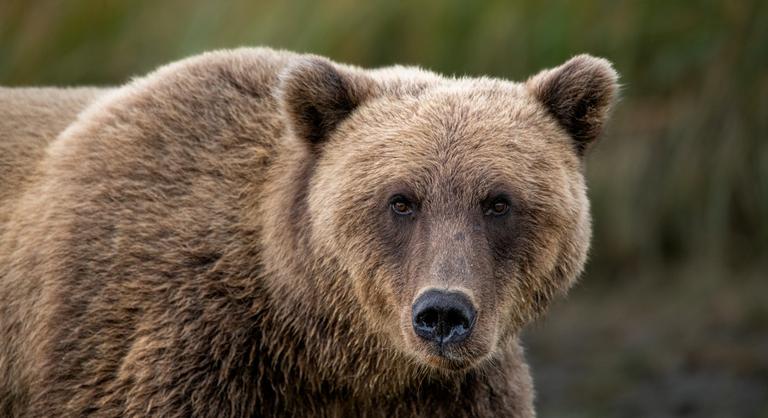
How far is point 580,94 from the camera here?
6.99 metres

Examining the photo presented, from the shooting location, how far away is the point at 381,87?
7047 millimetres

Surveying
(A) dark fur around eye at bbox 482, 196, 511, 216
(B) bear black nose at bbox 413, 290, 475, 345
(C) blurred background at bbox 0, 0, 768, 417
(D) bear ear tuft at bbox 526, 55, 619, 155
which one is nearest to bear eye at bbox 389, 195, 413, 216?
(A) dark fur around eye at bbox 482, 196, 511, 216

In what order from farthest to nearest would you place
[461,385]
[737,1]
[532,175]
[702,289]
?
[702,289]
[737,1]
[461,385]
[532,175]

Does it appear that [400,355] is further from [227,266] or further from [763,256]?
[763,256]

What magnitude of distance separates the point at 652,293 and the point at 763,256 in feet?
4.23

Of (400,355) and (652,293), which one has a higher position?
(400,355)

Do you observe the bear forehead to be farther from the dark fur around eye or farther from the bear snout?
the bear snout

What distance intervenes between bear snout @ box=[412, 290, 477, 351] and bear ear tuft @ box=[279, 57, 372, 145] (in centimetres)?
121

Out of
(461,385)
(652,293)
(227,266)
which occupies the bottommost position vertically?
(652,293)

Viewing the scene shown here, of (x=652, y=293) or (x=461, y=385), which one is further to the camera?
(x=652, y=293)

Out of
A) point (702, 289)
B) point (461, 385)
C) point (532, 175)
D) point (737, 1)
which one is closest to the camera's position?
point (532, 175)

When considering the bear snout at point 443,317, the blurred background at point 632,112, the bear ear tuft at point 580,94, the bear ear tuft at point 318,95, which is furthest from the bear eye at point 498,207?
the blurred background at point 632,112

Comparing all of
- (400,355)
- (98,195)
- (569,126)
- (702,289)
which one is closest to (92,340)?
(98,195)

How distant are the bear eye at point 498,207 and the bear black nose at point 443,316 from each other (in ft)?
1.86
